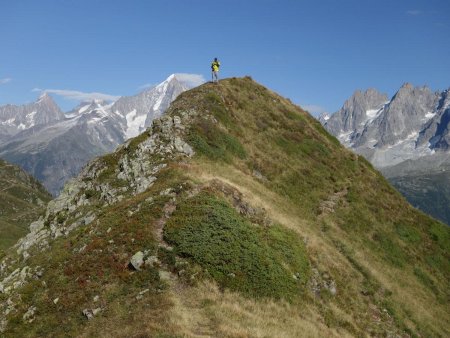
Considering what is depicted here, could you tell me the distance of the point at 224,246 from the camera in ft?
99.6

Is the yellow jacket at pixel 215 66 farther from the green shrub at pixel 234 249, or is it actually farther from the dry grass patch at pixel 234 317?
the dry grass patch at pixel 234 317

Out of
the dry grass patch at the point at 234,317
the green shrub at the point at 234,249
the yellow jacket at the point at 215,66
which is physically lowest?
the dry grass patch at the point at 234,317

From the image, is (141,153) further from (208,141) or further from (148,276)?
(148,276)

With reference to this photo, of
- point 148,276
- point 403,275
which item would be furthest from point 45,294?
point 403,275

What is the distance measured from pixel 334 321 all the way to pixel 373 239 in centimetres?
A: 2490

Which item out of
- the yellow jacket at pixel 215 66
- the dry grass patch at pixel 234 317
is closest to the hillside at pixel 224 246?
the dry grass patch at pixel 234 317

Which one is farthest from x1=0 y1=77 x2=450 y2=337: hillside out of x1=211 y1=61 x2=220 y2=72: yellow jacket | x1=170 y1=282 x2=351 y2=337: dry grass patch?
x1=211 y1=61 x2=220 y2=72: yellow jacket

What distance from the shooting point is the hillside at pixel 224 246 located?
25.6 metres

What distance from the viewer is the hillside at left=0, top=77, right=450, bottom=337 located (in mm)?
25594

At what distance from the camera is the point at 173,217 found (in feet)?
107

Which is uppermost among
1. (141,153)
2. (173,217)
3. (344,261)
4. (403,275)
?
(141,153)

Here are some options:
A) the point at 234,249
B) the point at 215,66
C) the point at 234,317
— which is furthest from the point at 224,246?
the point at 215,66

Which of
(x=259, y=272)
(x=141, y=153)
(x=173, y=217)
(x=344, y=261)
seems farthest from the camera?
(x=141, y=153)

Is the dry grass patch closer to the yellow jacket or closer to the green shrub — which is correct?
the green shrub
